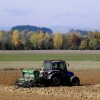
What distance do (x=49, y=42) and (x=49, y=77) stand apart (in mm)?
142851

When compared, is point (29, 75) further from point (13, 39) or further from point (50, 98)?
point (13, 39)

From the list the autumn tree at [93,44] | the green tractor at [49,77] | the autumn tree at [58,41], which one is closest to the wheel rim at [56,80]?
the green tractor at [49,77]

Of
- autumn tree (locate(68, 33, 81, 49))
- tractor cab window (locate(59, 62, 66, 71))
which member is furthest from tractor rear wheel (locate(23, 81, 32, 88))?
autumn tree (locate(68, 33, 81, 49))

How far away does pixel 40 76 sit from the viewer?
25875 millimetres

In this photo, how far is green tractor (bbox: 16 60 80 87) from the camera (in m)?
25.5

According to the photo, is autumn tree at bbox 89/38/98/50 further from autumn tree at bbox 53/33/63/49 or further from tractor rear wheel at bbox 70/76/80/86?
tractor rear wheel at bbox 70/76/80/86

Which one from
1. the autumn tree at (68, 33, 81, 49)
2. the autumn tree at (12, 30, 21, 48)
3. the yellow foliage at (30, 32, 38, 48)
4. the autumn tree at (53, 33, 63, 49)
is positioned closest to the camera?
the autumn tree at (12, 30, 21, 48)

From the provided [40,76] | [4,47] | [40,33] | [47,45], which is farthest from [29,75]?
[40,33]

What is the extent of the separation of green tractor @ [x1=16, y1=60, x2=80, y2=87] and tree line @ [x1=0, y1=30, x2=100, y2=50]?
401 feet

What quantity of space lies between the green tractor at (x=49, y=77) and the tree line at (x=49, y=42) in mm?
122301

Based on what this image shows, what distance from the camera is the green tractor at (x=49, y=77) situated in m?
25.5

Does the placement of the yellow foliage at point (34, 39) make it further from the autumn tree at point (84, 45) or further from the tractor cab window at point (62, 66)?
the tractor cab window at point (62, 66)

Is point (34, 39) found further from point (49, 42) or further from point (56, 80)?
point (56, 80)

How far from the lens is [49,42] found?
16875 cm
